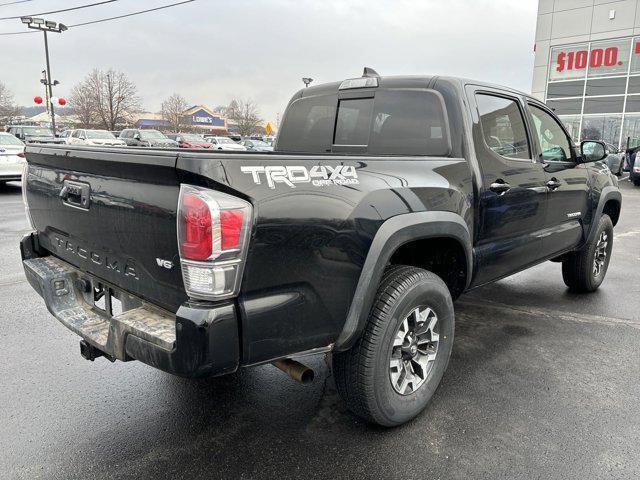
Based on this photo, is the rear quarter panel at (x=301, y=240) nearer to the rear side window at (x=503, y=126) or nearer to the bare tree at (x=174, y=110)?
the rear side window at (x=503, y=126)

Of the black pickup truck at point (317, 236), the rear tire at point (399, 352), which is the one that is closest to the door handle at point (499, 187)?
the black pickup truck at point (317, 236)

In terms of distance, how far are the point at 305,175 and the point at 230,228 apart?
43 cm

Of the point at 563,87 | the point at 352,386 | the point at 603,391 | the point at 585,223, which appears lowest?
the point at 603,391

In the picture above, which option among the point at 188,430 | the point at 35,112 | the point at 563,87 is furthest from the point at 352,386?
the point at 35,112

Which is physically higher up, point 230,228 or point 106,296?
point 230,228

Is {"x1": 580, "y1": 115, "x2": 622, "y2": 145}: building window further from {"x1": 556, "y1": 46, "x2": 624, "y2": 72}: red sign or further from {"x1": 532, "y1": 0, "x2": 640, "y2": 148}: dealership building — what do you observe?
{"x1": 556, "y1": 46, "x2": 624, "y2": 72}: red sign

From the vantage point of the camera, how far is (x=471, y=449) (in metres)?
2.56

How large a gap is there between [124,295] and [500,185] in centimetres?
242

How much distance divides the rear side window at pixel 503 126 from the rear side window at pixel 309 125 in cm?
109

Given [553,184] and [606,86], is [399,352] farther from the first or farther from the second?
[606,86]

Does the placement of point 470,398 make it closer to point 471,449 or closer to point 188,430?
point 471,449

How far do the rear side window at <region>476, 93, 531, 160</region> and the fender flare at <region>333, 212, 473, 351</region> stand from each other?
1.03m

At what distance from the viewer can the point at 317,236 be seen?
84.7 inches

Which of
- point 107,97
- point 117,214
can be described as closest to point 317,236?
point 117,214
